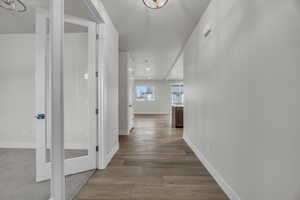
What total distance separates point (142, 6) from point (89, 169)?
262cm

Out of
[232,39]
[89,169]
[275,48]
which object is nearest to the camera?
[275,48]

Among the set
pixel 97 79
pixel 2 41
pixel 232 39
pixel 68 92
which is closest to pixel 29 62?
pixel 2 41

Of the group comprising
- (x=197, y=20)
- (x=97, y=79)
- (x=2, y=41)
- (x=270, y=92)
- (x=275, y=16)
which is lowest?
(x=270, y=92)

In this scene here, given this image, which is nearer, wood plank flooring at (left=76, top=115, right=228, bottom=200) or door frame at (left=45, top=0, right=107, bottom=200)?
door frame at (left=45, top=0, right=107, bottom=200)

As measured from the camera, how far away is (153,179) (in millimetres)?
2209

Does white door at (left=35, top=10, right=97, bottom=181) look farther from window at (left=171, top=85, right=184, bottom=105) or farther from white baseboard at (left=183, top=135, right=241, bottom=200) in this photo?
window at (left=171, top=85, right=184, bottom=105)

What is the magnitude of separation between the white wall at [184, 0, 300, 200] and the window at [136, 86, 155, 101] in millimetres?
9673

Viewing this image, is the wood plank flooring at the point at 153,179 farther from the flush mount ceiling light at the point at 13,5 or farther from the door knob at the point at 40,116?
the flush mount ceiling light at the point at 13,5

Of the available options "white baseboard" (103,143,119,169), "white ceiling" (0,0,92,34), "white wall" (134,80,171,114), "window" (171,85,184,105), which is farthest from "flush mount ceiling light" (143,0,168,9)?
"white wall" (134,80,171,114)

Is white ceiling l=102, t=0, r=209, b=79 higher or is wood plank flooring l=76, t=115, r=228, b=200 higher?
white ceiling l=102, t=0, r=209, b=79

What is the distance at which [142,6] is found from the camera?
Result: 252 cm

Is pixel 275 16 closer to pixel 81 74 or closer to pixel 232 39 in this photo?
pixel 232 39

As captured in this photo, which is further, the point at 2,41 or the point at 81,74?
the point at 2,41

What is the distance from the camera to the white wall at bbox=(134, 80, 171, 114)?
39.2 ft
